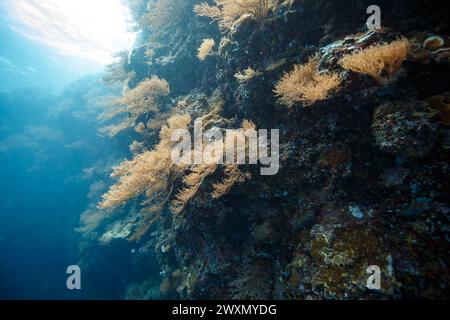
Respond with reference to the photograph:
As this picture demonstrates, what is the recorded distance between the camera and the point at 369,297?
105 inches

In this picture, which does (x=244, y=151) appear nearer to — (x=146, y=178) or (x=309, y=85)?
(x=309, y=85)

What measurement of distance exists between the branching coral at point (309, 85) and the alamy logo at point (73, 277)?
59.5 ft

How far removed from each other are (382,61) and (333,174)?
5.75ft

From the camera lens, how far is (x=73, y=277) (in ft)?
58.5

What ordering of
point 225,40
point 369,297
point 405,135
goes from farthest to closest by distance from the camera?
1. point 225,40
2. point 405,135
3. point 369,297

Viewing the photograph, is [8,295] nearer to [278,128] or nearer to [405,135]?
[278,128]

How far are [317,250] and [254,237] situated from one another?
60.0 inches

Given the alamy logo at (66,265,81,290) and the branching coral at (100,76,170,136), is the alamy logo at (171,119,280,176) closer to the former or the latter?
the branching coral at (100,76,170,136)

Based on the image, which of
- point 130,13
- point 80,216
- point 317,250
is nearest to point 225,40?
point 317,250

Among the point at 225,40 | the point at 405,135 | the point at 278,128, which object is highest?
the point at 225,40

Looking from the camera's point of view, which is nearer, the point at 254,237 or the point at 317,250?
the point at 317,250

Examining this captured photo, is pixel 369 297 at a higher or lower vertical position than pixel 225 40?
lower

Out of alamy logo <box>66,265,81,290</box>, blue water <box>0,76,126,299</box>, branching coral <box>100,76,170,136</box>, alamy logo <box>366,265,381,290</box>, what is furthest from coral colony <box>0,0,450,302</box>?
blue water <box>0,76,126,299</box>

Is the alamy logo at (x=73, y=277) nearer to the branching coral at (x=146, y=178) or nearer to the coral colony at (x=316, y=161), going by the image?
the coral colony at (x=316, y=161)
